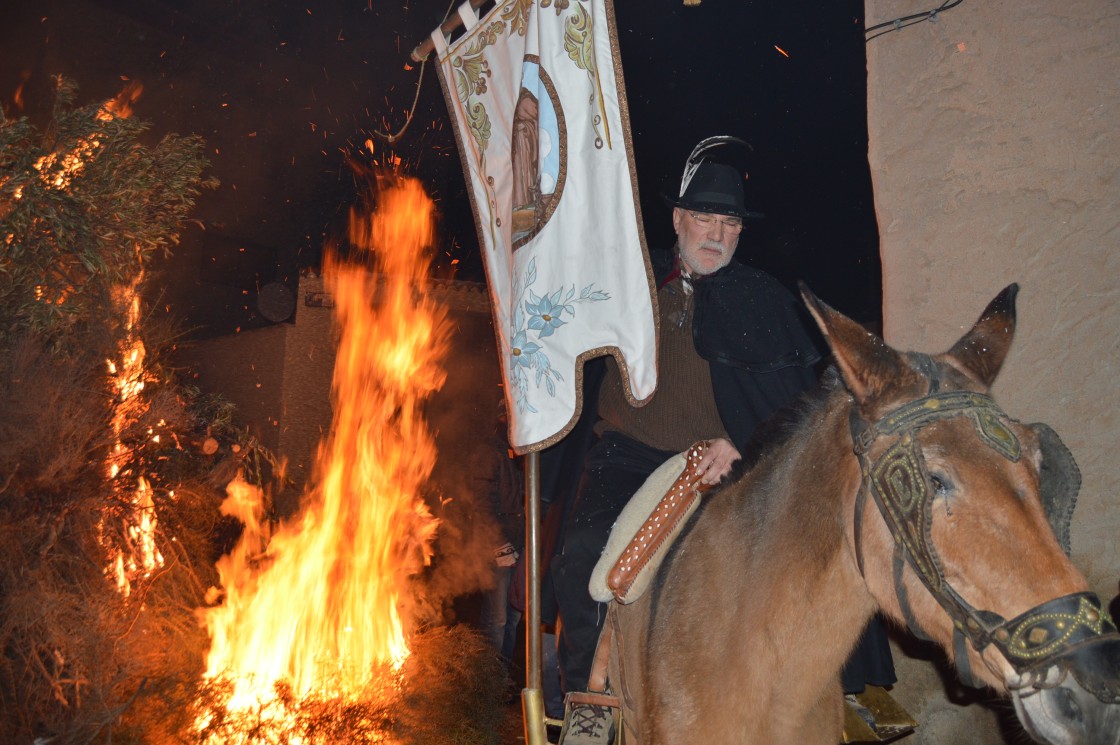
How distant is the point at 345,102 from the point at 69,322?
10.7 metres

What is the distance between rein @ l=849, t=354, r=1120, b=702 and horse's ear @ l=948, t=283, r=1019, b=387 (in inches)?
8.2

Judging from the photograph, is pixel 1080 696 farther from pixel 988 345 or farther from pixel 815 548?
pixel 988 345

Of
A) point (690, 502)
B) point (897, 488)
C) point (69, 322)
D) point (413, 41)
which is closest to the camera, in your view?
point (897, 488)

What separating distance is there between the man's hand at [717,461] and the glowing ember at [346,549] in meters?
4.44

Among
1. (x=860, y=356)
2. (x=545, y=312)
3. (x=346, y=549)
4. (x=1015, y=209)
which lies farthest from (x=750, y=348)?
(x=346, y=549)

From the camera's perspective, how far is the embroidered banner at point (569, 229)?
311 cm

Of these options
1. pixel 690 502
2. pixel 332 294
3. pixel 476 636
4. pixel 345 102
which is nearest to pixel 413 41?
pixel 345 102

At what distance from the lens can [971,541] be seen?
181 cm

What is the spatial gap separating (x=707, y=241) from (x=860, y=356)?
1.78 m

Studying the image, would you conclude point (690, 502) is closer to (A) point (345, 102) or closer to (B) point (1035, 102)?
(B) point (1035, 102)

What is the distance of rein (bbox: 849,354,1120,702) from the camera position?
1.66m

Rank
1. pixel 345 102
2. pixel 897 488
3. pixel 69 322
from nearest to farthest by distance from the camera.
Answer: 1. pixel 897 488
2. pixel 69 322
3. pixel 345 102

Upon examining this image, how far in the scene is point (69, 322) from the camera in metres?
5.81

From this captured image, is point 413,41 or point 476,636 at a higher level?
point 413,41
